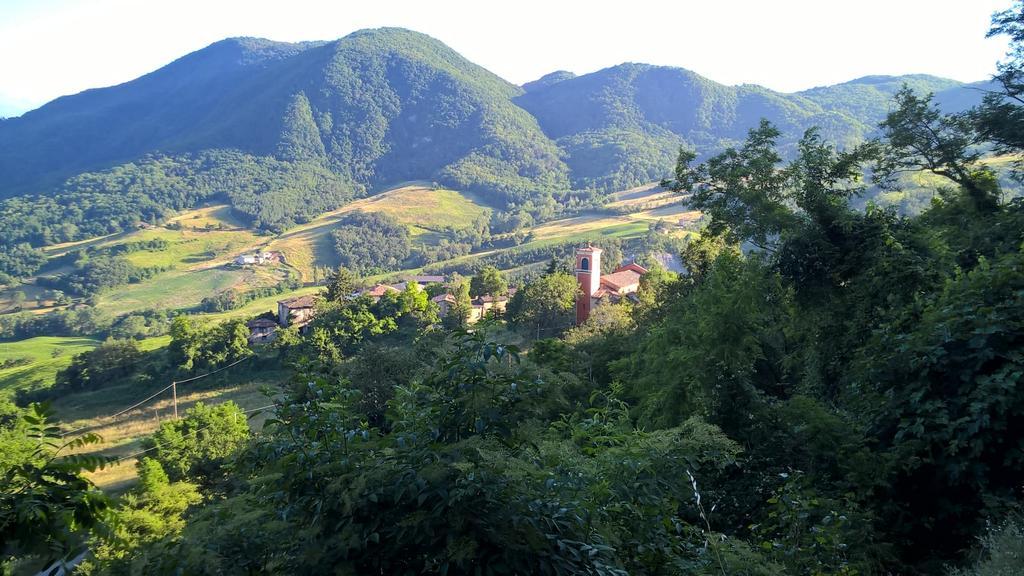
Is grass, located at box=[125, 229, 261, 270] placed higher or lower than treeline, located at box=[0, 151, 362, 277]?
lower

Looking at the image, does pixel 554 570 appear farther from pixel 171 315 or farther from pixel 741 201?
pixel 171 315

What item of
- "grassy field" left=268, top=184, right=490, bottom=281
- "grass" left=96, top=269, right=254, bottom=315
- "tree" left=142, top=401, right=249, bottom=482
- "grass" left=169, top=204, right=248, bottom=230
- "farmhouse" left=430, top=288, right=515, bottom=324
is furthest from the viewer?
"grass" left=169, top=204, right=248, bottom=230

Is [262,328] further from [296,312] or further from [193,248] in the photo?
[193,248]

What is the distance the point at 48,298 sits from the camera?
114938mm

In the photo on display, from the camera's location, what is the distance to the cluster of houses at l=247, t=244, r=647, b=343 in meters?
49.0

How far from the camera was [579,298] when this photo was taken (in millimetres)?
48438

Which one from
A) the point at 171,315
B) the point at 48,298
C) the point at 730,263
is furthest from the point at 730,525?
the point at 48,298

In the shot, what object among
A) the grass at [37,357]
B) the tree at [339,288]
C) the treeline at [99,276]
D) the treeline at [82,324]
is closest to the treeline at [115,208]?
the treeline at [99,276]

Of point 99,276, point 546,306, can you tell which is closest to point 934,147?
point 546,306

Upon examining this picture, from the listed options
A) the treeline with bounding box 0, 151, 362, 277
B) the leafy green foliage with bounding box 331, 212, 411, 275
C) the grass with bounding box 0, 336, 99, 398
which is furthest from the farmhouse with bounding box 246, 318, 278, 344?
the treeline with bounding box 0, 151, 362, 277

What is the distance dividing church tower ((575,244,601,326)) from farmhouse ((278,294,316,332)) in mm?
27790

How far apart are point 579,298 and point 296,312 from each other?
1289 inches

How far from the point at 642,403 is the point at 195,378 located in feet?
145

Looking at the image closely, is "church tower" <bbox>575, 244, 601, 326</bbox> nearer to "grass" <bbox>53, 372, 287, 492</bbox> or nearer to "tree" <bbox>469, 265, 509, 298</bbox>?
"tree" <bbox>469, 265, 509, 298</bbox>
